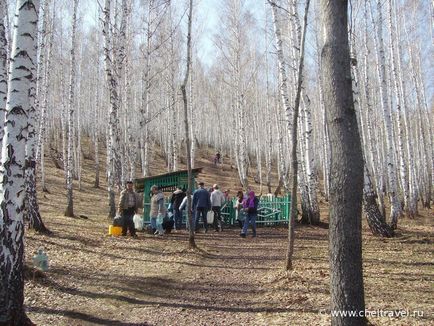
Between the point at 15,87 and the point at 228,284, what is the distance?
15.3ft

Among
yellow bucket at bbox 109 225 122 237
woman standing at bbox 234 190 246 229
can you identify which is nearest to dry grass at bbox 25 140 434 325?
yellow bucket at bbox 109 225 122 237

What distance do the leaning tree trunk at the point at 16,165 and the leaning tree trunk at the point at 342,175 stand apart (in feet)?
10.8

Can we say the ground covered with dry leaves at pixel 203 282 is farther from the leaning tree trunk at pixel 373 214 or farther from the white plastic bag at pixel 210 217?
the white plastic bag at pixel 210 217

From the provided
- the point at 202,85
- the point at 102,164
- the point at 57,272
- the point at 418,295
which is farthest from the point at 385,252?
the point at 202,85

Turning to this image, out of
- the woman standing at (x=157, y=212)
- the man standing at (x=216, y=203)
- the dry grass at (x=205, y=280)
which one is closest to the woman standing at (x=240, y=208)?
the man standing at (x=216, y=203)

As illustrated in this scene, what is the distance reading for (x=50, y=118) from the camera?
3391cm

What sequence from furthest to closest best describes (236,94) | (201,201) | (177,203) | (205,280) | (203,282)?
(236,94)
(177,203)
(201,201)
(205,280)
(203,282)

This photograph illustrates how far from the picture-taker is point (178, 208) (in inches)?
536

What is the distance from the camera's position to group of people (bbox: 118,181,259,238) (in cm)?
1165

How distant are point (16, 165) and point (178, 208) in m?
9.21

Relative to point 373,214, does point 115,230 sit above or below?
below

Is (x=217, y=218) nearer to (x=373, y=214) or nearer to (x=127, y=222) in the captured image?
(x=127, y=222)

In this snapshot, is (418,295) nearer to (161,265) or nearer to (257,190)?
(161,265)

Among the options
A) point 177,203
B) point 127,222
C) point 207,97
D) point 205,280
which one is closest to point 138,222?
point 127,222
